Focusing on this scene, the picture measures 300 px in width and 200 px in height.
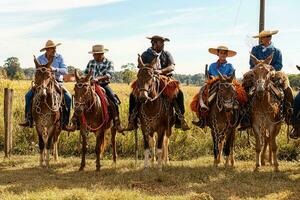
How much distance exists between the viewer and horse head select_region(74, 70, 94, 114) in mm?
10602

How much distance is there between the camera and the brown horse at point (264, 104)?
33.3ft

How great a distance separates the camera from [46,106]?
1139 cm

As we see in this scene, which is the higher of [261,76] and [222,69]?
[222,69]

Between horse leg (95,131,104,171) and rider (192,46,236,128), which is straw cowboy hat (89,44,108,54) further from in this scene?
rider (192,46,236,128)

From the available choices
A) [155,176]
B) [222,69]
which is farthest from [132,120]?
[222,69]

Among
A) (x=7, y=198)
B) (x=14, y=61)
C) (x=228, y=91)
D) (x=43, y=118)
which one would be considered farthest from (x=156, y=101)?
(x=14, y=61)

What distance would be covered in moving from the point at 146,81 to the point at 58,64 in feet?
10.6

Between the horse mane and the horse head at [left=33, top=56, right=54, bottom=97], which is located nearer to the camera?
the horse mane

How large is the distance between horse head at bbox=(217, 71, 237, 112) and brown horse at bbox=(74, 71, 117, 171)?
2.86 metres

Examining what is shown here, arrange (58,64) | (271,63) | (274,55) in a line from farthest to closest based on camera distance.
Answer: (58,64) → (271,63) → (274,55)

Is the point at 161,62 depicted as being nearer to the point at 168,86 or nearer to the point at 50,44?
the point at 168,86

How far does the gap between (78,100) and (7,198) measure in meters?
3.27

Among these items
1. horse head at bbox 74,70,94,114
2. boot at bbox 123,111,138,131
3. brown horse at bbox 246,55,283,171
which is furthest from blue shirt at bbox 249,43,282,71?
horse head at bbox 74,70,94,114

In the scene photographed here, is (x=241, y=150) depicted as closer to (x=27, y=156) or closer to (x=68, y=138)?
(x=68, y=138)
